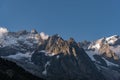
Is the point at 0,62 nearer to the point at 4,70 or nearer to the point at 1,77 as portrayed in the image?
the point at 4,70

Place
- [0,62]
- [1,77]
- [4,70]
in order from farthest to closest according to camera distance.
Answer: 1. [0,62]
2. [4,70]
3. [1,77]

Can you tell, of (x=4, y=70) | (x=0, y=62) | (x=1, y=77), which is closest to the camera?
(x=1, y=77)

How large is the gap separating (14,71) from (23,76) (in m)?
2.64

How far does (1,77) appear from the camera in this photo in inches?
4097

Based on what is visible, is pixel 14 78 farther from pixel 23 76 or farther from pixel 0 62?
pixel 0 62

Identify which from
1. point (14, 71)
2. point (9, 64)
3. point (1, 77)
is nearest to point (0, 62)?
point (9, 64)

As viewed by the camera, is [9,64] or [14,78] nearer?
[14,78]

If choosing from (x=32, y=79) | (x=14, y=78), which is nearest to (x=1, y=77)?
(x=14, y=78)

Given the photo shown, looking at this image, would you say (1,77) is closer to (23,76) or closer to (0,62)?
(23,76)

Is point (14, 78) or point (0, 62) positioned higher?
point (0, 62)

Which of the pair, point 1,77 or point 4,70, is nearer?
point 1,77

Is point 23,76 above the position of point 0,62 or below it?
below

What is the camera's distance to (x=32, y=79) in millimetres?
115812

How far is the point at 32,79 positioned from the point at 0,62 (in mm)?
14575
